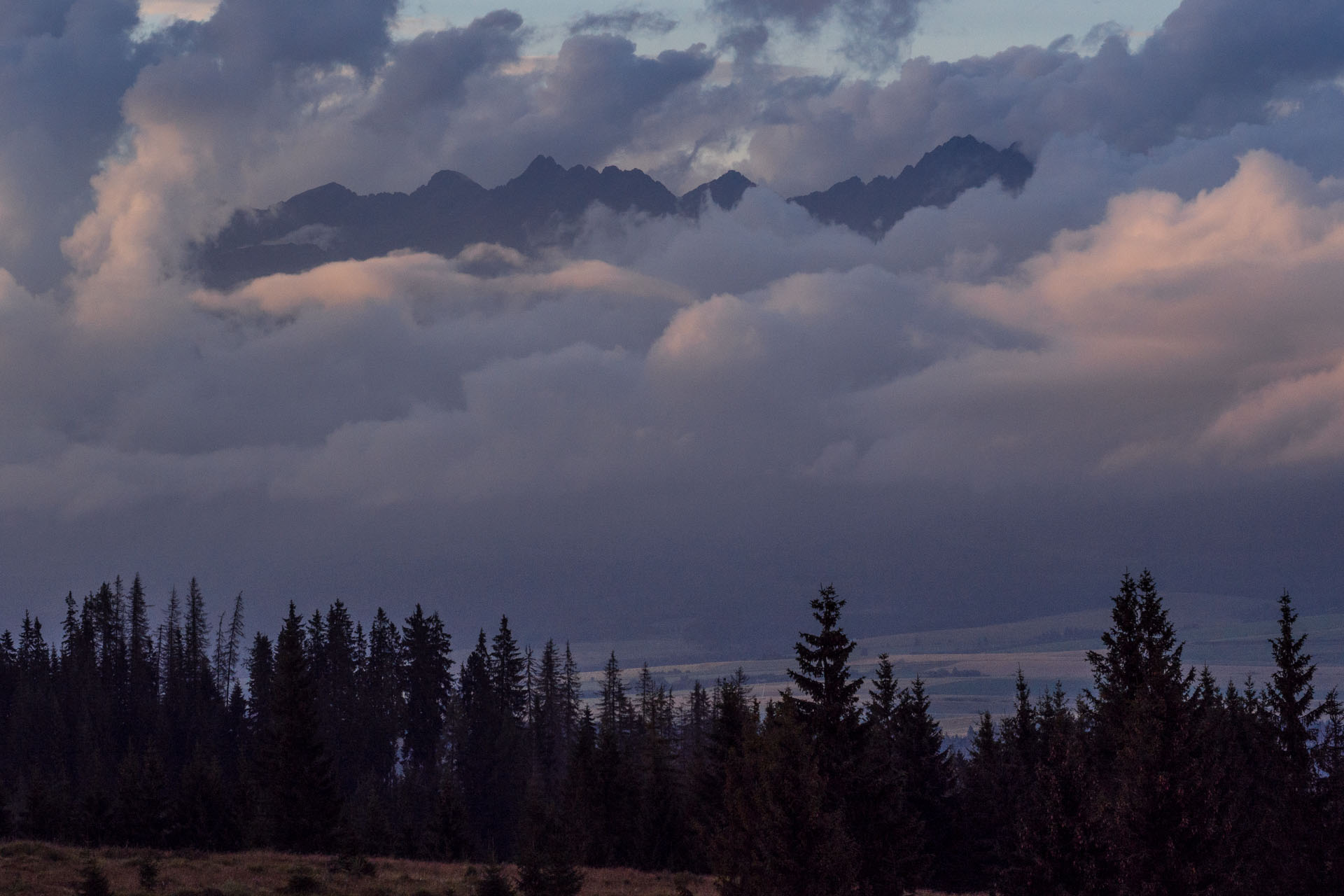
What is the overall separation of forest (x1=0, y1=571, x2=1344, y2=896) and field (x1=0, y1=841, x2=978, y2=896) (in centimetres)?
259

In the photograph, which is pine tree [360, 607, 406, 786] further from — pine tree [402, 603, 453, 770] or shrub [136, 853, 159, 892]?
shrub [136, 853, 159, 892]

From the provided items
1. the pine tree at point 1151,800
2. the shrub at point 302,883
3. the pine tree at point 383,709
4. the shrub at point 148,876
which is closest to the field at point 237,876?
the shrub at point 302,883

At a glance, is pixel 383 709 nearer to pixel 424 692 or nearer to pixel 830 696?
pixel 424 692

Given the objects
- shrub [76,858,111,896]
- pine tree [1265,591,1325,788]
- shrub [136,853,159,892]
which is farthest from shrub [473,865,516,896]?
pine tree [1265,591,1325,788]

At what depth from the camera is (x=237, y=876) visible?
49.8 meters

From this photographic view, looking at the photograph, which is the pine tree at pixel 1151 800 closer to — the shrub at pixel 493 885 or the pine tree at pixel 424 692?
the shrub at pixel 493 885

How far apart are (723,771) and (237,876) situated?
112 ft

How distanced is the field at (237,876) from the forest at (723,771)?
2587mm

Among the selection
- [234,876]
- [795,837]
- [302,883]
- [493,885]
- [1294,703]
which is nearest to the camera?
[493,885]

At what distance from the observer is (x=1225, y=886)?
4922 centimetres

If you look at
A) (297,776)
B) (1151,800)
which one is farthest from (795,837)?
(297,776)

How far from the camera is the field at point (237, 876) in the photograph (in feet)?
148

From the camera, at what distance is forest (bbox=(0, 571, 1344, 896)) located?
4775 cm

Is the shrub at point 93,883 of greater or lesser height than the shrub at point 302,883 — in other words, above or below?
above
